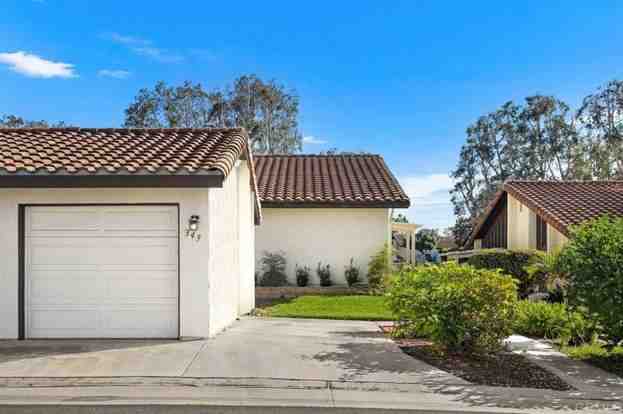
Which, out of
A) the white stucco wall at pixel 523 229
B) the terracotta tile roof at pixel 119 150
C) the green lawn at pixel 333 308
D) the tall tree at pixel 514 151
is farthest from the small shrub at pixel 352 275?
the tall tree at pixel 514 151

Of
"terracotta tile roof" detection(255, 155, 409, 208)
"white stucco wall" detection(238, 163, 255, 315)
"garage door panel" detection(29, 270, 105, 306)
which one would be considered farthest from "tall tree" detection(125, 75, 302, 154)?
"garage door panel" detection(29, 270, 105, 306)

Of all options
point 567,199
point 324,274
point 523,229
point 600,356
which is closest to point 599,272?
point 600,356

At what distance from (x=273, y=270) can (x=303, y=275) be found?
107cm

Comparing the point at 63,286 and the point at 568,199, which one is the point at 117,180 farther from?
the point at 568,199

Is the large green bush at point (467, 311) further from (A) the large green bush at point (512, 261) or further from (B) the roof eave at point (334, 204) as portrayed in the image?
(B) the roof eave at point (334, 204)

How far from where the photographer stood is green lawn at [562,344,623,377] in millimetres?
8109

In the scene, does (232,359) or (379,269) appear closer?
(232,359)

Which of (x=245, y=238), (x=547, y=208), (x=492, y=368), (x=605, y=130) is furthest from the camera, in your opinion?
(x=605, y=130)

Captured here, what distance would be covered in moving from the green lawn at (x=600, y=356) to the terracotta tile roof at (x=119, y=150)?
22.0 ft

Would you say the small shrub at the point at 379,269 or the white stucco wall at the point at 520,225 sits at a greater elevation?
the white stucco wall at the point at 520,225

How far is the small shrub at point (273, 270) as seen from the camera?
61.5 ft

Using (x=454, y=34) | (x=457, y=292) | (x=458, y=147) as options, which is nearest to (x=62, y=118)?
(x=454, y=34)

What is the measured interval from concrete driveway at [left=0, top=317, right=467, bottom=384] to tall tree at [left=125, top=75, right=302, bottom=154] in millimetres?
26572

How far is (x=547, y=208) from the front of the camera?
1895 centimetres
